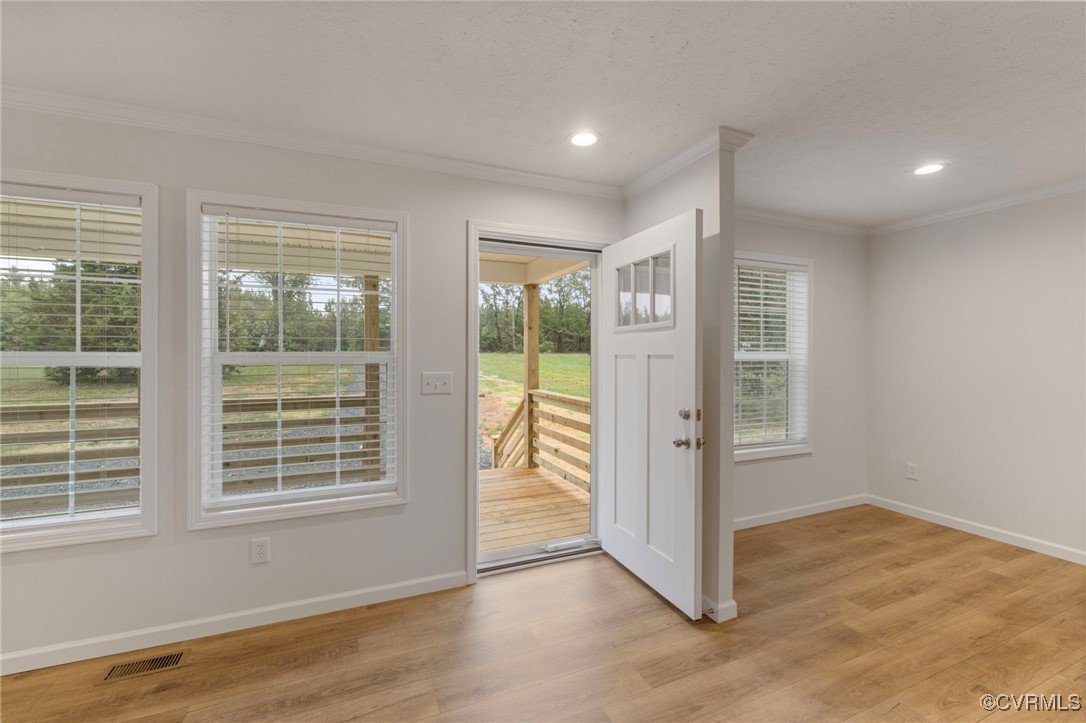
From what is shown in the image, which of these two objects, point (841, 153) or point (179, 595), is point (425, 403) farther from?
point (841, 153)

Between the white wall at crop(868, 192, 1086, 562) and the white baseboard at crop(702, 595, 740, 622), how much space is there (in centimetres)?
250

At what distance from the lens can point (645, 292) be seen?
2.67m

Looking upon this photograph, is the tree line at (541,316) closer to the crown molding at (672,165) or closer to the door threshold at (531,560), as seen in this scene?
the crown molding at (672,165)

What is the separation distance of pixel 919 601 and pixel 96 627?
4.02 m

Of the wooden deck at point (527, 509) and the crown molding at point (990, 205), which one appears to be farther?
the wooden deck at point (527, 509)

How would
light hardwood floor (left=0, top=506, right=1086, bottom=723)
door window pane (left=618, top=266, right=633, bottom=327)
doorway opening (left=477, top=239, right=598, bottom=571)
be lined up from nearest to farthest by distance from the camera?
light hardwood floor (left=0, top=506, right=1086, bottom=723) < door window pane (left=618, top=266, right=633, bottom=327) < doorway opening (left=477, top=239, right=598, bottom=571)

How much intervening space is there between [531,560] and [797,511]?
2.31 metres

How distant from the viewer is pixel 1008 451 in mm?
3344

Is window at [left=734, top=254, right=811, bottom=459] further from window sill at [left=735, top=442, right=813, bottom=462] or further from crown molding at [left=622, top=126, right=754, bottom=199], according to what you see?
crown molding at [left=622, top=126, right=754, bottom=199]

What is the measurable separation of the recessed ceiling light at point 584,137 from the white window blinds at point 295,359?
1069 mm

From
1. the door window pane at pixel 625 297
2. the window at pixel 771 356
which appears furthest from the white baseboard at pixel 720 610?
the door window pane at pixel 625 297

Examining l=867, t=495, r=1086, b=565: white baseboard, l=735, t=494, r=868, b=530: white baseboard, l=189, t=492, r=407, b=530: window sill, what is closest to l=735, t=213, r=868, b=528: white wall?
l=735, t=494, r=868, b=530: white baseboard

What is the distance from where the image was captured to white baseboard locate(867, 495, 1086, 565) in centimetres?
306

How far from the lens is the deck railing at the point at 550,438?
449cm
